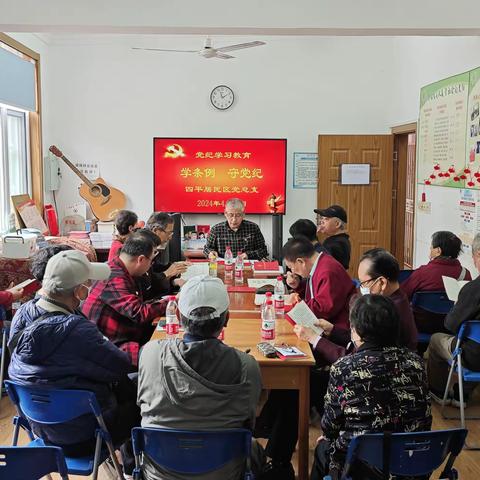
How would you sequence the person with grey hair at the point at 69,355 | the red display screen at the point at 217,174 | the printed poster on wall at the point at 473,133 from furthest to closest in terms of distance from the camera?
the red display screen at the point at 217,174 → the printed poster on wall at the point at 473,133 → the person with grey hair at the point at 69,355

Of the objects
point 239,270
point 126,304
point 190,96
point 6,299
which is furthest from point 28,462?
point 190,96

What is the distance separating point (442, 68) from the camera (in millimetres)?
5449

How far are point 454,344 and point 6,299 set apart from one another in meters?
2.89

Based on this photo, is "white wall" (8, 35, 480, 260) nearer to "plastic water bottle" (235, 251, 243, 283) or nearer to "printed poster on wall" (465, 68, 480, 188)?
"printed poster on wall" (465, 68, 480, 188)

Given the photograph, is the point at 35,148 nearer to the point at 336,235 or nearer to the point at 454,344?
the point at 336,235

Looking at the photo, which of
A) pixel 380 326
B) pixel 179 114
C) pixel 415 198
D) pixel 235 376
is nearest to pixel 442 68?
pixel 415 198

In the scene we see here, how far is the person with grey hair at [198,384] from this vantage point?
1991mm

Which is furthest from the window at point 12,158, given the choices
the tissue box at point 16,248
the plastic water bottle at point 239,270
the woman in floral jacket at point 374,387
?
the woman in floral jacket at point 374,387

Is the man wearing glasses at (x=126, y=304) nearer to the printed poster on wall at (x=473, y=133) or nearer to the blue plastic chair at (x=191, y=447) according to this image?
the blue plastic chair at (x=191, y=447)

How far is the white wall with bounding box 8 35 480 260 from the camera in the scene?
7113 mm

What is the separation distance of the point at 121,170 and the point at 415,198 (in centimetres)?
360

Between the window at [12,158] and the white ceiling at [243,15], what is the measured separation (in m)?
2.51

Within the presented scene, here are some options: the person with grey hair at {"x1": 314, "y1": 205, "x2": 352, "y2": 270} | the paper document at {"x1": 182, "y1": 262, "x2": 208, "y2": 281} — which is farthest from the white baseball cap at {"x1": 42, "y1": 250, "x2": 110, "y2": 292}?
the person with grey hair at {"x1": 314, "y1": 205, "x2": 352, "y2": 270}

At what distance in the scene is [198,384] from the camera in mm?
1976
